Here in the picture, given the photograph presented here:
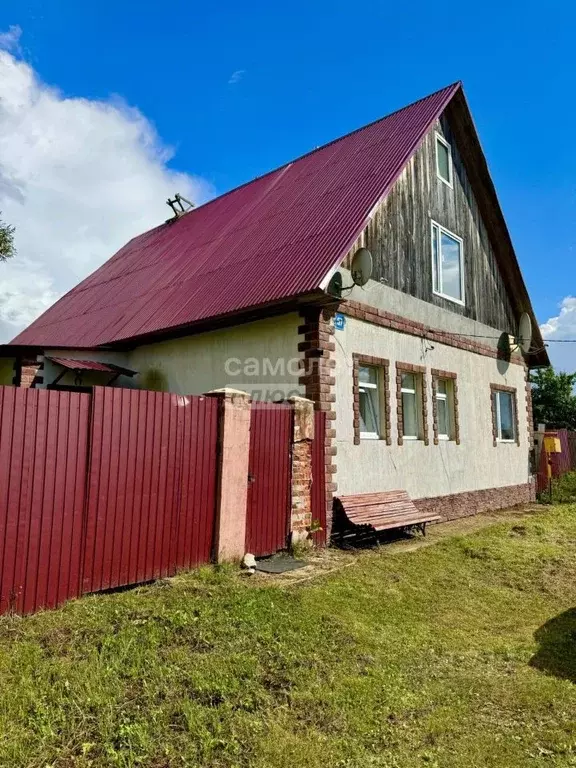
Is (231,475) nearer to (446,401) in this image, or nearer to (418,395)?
(418,395)

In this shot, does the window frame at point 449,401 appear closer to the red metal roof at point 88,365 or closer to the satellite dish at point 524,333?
the satellite dish at point 524,333

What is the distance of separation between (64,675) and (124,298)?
1268cm

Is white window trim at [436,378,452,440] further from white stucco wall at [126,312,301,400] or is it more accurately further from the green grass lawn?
the green grass lawn

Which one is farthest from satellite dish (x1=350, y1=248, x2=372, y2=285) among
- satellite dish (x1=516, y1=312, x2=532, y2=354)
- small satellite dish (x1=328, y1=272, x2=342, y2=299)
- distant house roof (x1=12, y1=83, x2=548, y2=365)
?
satellite dish (x1=516, y1=312, x2=532, y2=354)

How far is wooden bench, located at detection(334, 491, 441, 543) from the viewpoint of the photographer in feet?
29.0

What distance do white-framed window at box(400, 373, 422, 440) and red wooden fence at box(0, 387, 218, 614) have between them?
5.48m

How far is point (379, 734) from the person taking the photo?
335cm

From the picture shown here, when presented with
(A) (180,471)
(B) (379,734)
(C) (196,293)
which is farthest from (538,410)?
(B) (379,734)

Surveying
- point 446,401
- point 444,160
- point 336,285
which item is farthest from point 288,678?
→ point 444,160

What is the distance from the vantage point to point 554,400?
93.9 ft

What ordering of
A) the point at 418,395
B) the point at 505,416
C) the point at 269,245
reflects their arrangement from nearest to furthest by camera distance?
the point at 269,245 < the point at 418,395 < the point at 505,416

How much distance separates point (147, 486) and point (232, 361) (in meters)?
4.62

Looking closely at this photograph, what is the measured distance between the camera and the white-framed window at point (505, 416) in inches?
579

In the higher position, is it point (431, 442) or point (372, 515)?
point (431, 442)
